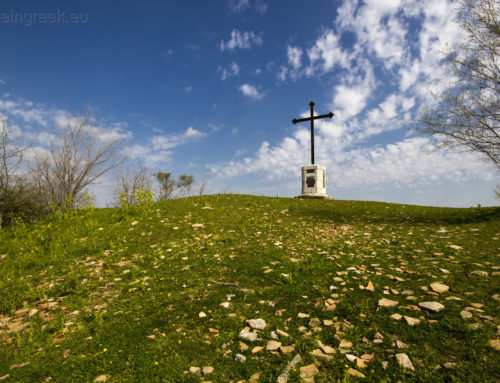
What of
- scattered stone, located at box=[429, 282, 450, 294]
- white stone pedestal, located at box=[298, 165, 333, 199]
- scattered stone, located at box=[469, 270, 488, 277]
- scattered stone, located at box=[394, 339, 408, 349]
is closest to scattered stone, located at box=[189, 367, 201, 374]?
scattered stone, located at box=[394, 339, 408, 349]

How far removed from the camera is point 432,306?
4.13 m

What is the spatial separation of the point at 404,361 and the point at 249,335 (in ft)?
6.76

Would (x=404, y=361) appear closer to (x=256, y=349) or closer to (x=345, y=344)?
(x=345, y=344)

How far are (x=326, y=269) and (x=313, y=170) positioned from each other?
48.3ft

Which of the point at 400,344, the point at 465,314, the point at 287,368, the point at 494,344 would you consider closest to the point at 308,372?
the point at 287,368

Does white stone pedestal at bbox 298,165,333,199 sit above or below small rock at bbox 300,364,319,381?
above

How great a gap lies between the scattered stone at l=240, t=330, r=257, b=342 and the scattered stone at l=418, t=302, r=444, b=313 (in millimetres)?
2908

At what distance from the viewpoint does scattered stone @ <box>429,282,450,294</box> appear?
468 centimetres

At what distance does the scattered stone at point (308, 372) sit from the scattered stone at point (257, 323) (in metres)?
1.01

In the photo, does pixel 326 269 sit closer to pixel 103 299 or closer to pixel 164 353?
pixel 164 353

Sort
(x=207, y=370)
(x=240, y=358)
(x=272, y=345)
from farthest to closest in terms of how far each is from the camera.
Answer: (x=272, y=345) < (x=240, y=358) < (x=207, y=370)

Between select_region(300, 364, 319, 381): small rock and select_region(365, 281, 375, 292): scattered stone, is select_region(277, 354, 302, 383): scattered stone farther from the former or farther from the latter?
select_region(365, 281, 375, 292): scattered stone

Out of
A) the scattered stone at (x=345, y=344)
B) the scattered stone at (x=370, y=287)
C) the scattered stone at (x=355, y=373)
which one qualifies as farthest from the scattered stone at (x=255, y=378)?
the scattered stone at (x=370, y=287)

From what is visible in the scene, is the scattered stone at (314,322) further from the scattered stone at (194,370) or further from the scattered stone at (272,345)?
the scattered stone at (194,370)
